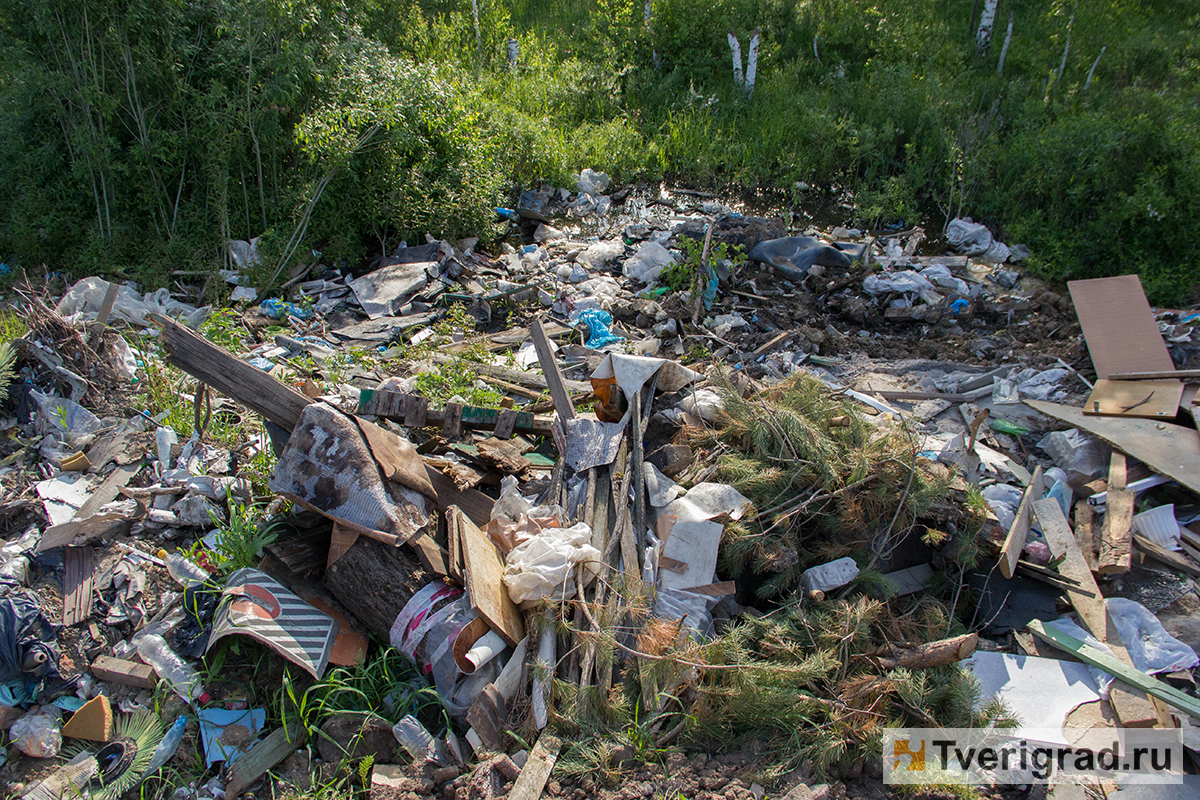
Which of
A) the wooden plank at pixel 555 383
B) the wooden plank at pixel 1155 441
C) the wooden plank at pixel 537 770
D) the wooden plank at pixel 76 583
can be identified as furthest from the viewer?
the wooden plank at pixel 555 383

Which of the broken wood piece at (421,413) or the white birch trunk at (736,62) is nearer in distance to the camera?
the broken wood piece at (421,413)

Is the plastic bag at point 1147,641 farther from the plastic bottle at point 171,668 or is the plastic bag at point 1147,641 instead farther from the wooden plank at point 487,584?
the plastic bottle at point 171,668

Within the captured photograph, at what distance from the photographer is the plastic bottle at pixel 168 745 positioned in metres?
2.62

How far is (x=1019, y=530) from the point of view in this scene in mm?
3295

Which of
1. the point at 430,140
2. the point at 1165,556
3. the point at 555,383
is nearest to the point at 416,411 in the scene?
the point at 555,383

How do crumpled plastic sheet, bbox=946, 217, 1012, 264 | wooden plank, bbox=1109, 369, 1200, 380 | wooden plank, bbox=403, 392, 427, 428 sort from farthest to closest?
crumpled plastic sheet, bbox=946, 217, 1012, 264 < wooden plank, bbox=1109, 369, 1200, 380 < wooden plank, bbox=403, 392, 427, 428

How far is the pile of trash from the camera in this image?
8.55ft

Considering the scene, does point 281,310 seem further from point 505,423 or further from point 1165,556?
point 1165,556

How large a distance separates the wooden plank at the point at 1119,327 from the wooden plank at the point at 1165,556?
1.73 meters

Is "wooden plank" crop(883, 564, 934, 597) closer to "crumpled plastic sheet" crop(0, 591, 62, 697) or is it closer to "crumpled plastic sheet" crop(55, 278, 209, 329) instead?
"crumpled plastic sheet" crop(0, 591, 62, 697)

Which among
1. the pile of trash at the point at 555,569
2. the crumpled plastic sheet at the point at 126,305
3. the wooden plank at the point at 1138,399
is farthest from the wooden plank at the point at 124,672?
the wooden plank at the point at 1138,399

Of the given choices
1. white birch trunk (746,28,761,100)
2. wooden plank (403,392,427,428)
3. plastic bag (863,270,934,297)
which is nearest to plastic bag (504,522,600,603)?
wooden plank (403,392,427,428)

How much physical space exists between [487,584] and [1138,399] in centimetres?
430

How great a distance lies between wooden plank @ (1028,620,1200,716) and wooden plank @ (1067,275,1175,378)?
254 centimetres
